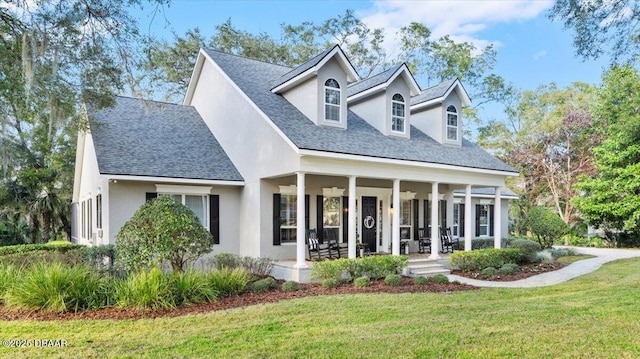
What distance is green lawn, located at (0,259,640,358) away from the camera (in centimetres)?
506

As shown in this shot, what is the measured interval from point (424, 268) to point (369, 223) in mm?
2827

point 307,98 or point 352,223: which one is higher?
point 307,98

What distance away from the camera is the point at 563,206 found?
29.1 metres

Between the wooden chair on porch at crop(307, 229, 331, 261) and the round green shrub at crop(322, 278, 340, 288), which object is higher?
the wooden chair on porch at crop(307, 229, 331, 261)

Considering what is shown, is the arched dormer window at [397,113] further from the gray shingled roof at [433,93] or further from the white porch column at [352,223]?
the white porch column at [352,223]

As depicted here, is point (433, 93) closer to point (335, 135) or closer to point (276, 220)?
point (335, 135)

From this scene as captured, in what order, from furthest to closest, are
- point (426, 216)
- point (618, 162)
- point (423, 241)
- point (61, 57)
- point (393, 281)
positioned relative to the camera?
point (618, 162), point (426, 216), point (423, 241), point (393, 281), point (61, 57)

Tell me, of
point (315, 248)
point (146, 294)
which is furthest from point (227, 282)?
point (315, 248)

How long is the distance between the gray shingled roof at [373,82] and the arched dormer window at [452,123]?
3.01 m

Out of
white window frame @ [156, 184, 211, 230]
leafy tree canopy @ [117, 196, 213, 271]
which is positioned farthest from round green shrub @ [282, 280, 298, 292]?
white window frame @ [156, 184, 211, 230]

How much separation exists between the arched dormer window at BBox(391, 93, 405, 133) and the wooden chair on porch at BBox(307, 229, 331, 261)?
14.7 ft

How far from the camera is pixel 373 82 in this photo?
46.6 ft

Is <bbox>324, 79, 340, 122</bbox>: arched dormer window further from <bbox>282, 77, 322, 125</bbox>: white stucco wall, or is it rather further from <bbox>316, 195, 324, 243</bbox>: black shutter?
<bbox>316, 195, 324, 243</bbox>: black shutter

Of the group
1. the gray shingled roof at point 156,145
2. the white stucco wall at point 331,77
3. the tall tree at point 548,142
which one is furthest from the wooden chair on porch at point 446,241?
the tall tree at point 548,142
